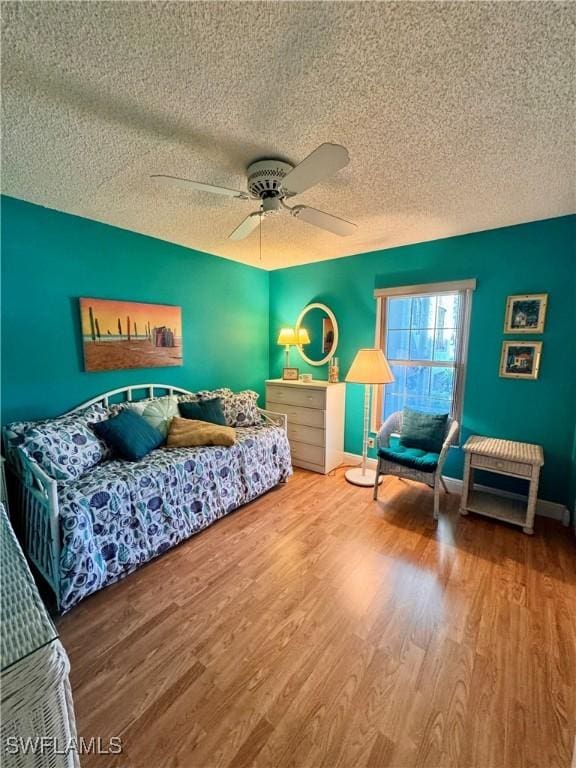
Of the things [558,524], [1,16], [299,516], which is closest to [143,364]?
[299,516]

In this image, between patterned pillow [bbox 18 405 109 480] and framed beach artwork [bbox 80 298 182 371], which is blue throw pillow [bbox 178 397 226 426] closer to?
framed beach artwork [bbox 80 298 182 371]

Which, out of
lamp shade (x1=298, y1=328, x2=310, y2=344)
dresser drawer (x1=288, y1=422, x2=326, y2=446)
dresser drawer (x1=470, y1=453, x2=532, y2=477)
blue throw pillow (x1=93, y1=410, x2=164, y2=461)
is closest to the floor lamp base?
dresser drawer (x1=288, y1=422, x2=326, y2=446)

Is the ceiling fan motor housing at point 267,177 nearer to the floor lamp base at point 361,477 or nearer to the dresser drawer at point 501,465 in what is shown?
the dresser drawer at point 501,465

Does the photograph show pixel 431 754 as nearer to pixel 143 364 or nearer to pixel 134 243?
pixel 143 364

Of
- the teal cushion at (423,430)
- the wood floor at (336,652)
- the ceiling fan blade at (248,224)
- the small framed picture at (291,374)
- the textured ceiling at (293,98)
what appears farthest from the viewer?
the small framed picture at (291,374)

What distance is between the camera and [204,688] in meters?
1.30

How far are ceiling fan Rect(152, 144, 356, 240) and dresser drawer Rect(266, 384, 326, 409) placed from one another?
5.51 feet

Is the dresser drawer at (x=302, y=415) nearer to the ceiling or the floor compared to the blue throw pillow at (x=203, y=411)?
nearer to the floor

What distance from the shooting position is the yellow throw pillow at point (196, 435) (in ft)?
8.46

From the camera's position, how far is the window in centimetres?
293

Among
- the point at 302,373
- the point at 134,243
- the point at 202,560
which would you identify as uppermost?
the point at 134,243

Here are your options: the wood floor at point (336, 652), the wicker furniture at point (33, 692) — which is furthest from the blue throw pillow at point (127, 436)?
the wicker furniture at point (33, 692)

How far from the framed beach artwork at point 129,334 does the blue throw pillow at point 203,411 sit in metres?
0.52

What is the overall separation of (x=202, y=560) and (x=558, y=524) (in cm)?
276
